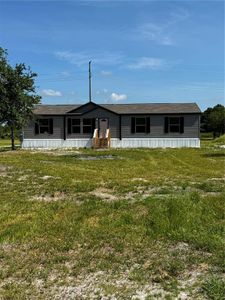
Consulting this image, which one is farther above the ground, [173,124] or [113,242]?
[173,124]

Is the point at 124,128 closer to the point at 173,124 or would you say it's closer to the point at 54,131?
the point at 173,124

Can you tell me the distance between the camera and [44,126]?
93.6 ft

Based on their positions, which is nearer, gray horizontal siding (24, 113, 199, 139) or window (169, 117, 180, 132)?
gray horizontal siding (24, 113, 199, 139)

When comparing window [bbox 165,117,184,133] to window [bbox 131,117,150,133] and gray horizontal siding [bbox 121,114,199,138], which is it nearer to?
gray horizontal siding [bbox 121,114,199,138]

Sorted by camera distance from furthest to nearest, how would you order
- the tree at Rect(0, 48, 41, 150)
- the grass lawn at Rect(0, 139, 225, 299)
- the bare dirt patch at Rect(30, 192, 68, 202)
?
1. the tree at Rect(0, 48, 41, 150)
2. the bare dirt patch at Rect(30, 192, 68, 202)
3. the grass lawn at Rect(0, 139, 225, 299)

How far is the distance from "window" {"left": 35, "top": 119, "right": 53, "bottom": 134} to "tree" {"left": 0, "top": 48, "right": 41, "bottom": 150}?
12.1ft

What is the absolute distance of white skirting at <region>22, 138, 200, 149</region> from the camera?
27312mm

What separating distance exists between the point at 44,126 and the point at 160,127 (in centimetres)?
804

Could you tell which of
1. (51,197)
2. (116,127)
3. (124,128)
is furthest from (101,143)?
(51,197)

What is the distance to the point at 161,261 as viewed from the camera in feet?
14.3

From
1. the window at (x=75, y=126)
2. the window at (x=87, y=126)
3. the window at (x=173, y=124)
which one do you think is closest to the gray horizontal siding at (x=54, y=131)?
the window at (x=75, y=126)

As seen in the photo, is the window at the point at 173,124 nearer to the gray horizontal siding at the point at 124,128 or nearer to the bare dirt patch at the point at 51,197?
the gray horizontal siding at the point at 124,128

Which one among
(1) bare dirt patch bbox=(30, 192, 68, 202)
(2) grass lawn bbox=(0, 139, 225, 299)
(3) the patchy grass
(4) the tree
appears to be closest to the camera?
(3) the patchy grass

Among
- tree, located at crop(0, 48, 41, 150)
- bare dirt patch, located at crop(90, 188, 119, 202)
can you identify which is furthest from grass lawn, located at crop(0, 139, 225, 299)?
tree, located at crop(0, 48, 41, 150)
